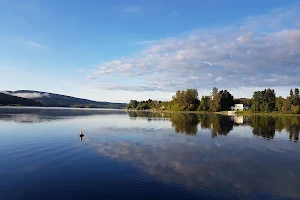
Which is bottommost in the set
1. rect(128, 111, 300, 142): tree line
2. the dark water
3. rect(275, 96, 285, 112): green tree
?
the dark water

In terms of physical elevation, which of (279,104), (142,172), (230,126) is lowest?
(142,172)

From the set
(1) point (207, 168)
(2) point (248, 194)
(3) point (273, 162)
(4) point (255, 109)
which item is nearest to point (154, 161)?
(1) point (207, 168)

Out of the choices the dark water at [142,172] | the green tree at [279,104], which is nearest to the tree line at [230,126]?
the dark water at [142,172]

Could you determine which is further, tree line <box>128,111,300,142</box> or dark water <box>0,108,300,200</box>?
tree line <box>128,111,300,142</box>

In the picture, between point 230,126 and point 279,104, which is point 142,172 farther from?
point 279,104

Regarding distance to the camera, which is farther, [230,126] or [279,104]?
[279,104]

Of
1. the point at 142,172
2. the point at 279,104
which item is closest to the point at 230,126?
the point at 142,172

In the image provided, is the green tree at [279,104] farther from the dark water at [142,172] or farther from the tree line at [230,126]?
the dark water at [142,172]

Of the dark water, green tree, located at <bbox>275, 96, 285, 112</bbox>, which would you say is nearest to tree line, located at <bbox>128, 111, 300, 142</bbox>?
the dark water

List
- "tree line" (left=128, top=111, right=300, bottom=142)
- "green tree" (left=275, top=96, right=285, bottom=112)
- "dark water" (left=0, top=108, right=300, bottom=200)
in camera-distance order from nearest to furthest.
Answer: "dark water" (left=0, top=108, right=300, bottom=200)
"tree line" (left=128, top=111, right=300, bottom=142)
"green tree" (left=275, top=96, right=285, bottom=112)

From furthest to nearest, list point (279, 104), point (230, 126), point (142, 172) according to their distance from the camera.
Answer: point (279, 104)
point (230, 126)
point (142, 172)

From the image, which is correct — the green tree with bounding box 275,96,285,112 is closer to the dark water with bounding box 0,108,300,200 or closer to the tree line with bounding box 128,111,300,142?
the tree line with bounding box 128,111,300,142

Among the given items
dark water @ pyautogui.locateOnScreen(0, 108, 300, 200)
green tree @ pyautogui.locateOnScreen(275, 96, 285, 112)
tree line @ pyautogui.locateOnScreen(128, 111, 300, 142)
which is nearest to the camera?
dark water @ pyautogui.locateOnScreen(0, 108, 300, 200)

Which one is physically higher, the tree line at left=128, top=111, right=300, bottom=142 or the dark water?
the tree line at left=128, top=111, right=300, bottom=142
